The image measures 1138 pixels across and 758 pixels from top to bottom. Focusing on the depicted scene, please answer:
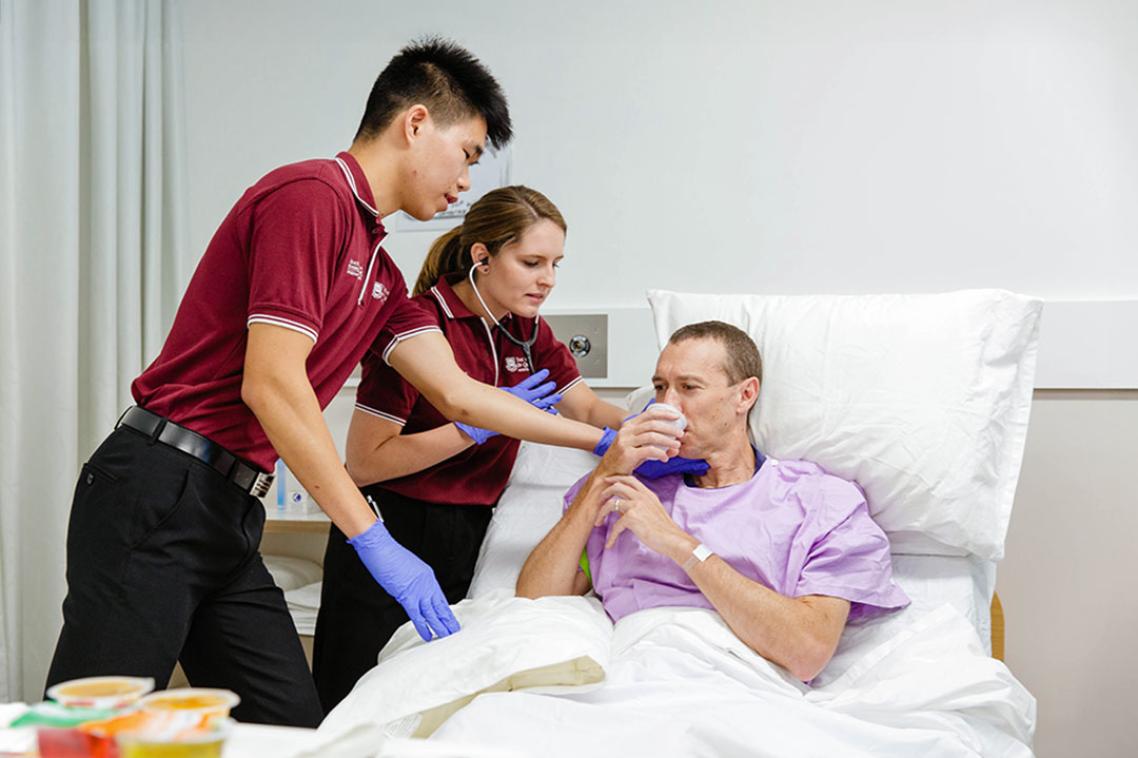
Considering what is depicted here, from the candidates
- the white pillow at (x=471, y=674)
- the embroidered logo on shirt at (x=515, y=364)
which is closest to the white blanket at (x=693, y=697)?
the white pillow at (x=471, y=674)

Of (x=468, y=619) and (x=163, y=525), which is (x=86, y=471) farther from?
(x=468, y=619)

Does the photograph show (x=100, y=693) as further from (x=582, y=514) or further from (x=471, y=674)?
(x=582, y=514)

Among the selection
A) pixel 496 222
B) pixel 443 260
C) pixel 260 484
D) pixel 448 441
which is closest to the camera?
pixel 260 484

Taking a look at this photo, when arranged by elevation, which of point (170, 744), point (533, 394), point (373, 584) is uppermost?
point (533, 394)

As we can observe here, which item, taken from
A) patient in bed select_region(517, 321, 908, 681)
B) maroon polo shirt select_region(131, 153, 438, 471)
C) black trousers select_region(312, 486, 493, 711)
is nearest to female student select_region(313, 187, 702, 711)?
black trousers select_region(312, 486, 493, 711)

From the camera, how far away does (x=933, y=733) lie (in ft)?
4.08

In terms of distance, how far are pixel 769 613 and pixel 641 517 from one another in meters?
0.25

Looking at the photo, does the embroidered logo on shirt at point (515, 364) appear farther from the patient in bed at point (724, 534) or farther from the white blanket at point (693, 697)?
the white blanket at point (693, 697)

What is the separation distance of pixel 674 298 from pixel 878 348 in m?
0.42

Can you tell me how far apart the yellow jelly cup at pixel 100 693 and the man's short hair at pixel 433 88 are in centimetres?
104

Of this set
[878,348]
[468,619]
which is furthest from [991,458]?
[468,619]

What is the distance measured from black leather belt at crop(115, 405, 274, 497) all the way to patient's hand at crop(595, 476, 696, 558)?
58 cm

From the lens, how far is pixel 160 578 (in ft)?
4.54

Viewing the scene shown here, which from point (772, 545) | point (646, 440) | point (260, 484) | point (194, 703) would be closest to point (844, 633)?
point (772, 545)
